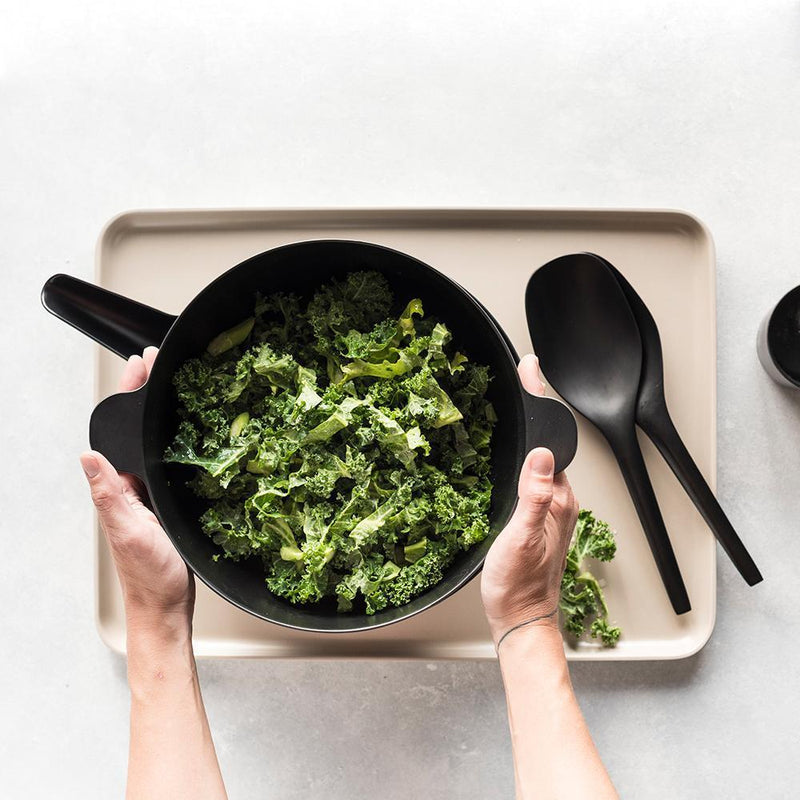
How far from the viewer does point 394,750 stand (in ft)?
5.00

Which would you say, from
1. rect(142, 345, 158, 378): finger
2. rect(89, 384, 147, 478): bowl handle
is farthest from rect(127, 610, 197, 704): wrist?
rect(142, 345, 158, 378): finger

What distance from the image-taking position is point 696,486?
140cm

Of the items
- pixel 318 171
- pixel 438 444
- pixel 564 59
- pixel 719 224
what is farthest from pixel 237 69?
pixel 719 224

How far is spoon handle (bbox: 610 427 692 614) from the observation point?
1.40 meters

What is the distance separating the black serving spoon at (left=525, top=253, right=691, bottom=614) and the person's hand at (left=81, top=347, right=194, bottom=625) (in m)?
0.69

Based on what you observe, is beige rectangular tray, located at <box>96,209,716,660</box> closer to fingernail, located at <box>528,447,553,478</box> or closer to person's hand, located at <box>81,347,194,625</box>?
person's hand, located at <box>81,347,194,625</box>

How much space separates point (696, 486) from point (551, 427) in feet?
1.38

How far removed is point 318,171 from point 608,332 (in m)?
0.63

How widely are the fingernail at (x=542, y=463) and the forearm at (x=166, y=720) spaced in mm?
621

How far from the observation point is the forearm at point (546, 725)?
3.95ft

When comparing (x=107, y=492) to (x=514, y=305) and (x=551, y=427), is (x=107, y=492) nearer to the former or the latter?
(x=551, y=427)

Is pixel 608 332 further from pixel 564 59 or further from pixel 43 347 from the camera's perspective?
pixel 43 347

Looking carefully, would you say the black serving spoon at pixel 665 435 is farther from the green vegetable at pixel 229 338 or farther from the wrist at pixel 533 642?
the green vegetable at pixel 229 338

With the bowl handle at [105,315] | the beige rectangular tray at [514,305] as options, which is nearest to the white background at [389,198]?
the beige rectangular tray at [514,305]
